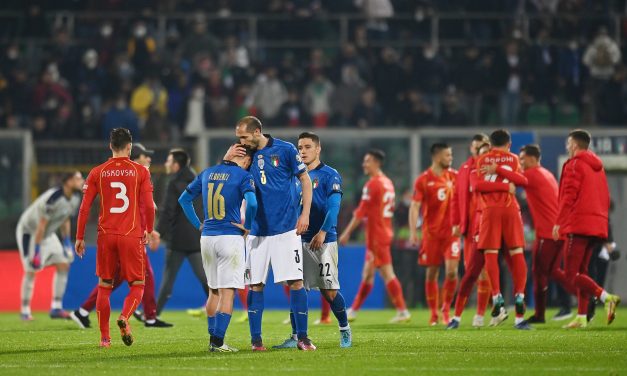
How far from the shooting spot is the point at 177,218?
1659 centimetres

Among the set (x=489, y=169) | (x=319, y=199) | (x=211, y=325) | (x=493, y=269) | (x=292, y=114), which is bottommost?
(x=211, y=325)

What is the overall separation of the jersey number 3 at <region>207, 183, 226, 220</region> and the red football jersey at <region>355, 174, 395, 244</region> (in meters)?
6.10

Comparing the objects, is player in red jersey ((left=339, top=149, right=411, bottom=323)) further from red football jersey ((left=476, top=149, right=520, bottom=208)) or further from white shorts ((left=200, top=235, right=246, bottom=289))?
white shorts ((left=200, top=235, right=246, bottom=289))

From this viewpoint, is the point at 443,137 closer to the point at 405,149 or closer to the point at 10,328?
the point at 405,149

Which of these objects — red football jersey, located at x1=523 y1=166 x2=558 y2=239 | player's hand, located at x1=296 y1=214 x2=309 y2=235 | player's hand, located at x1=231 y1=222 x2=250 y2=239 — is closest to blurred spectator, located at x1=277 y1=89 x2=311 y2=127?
red football jersey, located at x1=523 y1=166 x2=558 y2=239

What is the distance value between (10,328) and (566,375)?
897 cm

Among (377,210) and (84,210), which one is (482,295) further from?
(84,210)

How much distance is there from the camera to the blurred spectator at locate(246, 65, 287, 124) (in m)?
25.8

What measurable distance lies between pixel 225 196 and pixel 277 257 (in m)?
0.74

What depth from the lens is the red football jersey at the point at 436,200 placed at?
16.5 m

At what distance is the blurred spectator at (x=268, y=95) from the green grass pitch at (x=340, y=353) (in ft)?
33.4

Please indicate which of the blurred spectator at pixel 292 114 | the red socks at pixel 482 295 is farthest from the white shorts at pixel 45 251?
the blurred spectator at pixel 292 114

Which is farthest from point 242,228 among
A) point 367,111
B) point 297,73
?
point 297,73

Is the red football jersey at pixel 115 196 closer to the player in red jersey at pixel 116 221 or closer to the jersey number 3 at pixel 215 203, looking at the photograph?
the player in red jersey at pixel 116 221
